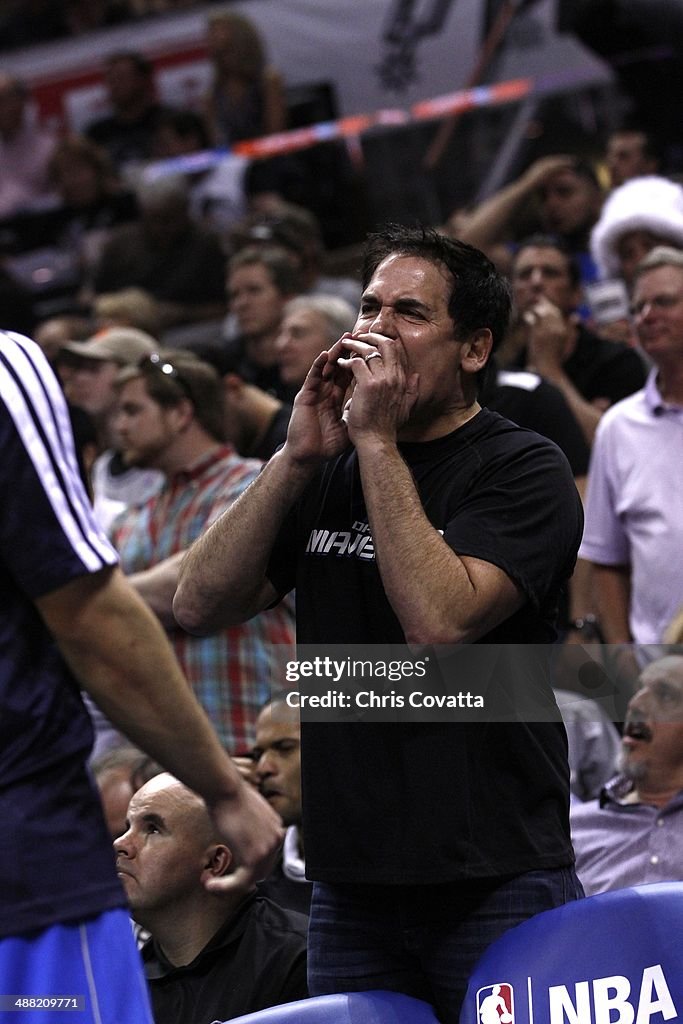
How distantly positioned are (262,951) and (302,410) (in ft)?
4.02

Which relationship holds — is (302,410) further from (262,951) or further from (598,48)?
(598,48)

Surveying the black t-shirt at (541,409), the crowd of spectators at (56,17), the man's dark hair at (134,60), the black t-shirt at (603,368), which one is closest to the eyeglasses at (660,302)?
the black t-shirt at (541,409)

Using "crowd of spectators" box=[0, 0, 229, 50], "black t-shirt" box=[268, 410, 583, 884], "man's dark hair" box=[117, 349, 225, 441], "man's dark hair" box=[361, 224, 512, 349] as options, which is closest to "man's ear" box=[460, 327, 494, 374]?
"man's dark hair" box=[361, 224, 512, 349]

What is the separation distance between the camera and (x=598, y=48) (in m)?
7.42

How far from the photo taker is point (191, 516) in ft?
14.5

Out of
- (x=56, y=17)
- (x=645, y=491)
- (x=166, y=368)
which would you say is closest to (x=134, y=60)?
(x=56, y=17)

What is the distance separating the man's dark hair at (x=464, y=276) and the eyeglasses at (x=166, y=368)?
6.10 feet

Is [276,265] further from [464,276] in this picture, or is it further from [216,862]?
[464,276]

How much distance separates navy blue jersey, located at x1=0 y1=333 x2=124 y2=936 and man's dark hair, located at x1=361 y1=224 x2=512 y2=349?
0.92 meters

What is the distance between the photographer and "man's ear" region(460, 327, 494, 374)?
2.69 metres

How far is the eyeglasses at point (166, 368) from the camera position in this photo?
458 centimetres

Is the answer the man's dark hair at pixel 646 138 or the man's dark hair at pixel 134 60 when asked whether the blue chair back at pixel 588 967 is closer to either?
the man's dark hair at pixel 646 138

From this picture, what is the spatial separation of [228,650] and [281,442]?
44.4 inches

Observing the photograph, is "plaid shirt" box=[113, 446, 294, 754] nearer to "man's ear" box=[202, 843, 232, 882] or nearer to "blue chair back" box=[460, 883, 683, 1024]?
"man's ear" box=[202, 843, 232, 882]
